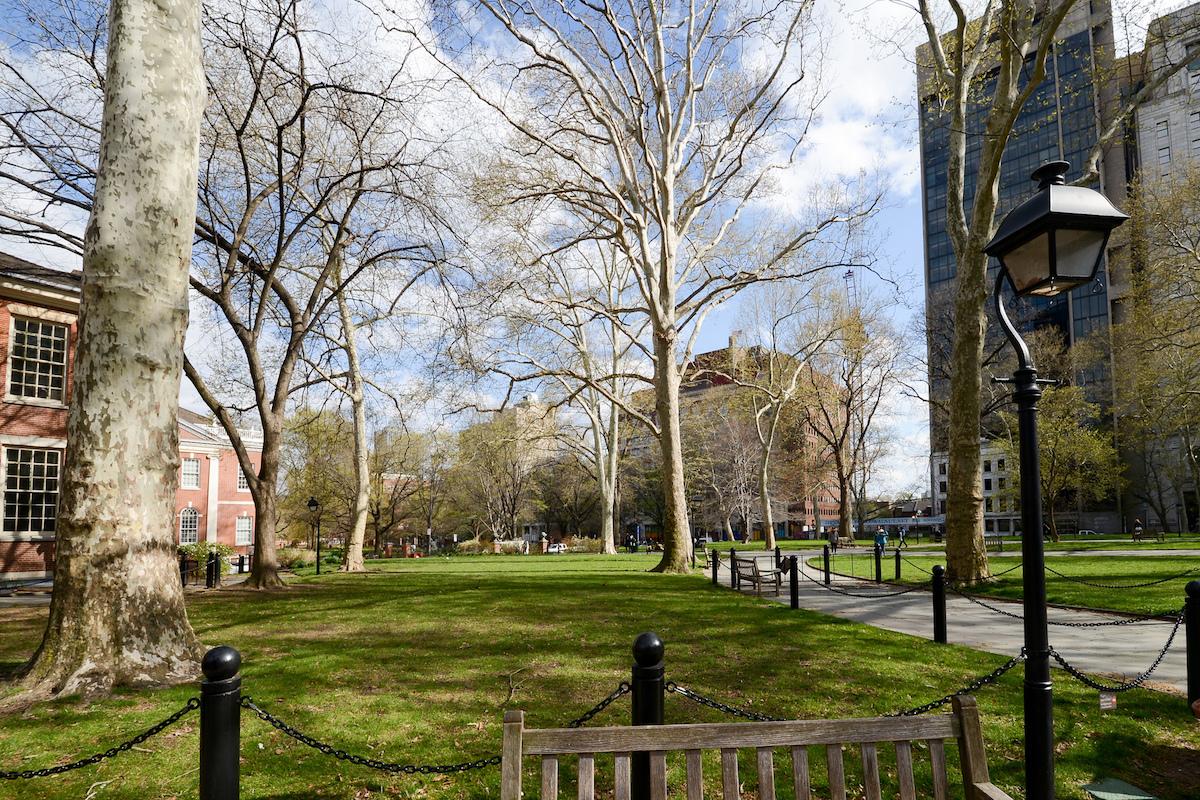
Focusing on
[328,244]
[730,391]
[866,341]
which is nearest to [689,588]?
[328,244]

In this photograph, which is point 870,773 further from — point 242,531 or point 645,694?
point 242,531

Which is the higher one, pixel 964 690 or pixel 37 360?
pixel 37 360

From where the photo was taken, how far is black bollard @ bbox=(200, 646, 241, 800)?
347 centimetres

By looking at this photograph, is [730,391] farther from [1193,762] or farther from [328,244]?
[1193,762]

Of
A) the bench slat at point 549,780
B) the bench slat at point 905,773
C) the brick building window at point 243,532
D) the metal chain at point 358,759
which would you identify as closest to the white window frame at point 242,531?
the brick building window at point 243,532

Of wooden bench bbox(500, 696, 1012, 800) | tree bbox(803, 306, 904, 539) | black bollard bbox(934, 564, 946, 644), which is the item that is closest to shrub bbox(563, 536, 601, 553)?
tree bbox(803, 306, 904, 539)

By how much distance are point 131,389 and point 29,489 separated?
20841mm

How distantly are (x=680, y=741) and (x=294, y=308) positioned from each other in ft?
59.5

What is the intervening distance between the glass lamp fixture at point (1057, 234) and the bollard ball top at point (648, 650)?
2.81 meters

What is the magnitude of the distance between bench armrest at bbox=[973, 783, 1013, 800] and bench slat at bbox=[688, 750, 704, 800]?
1.24 metres

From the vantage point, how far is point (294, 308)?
1870 centimetres

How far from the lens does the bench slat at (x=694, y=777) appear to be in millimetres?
3080

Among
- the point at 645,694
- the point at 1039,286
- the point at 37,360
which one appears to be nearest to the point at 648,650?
the point at 645,694

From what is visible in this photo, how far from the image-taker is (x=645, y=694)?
11.2 ft
